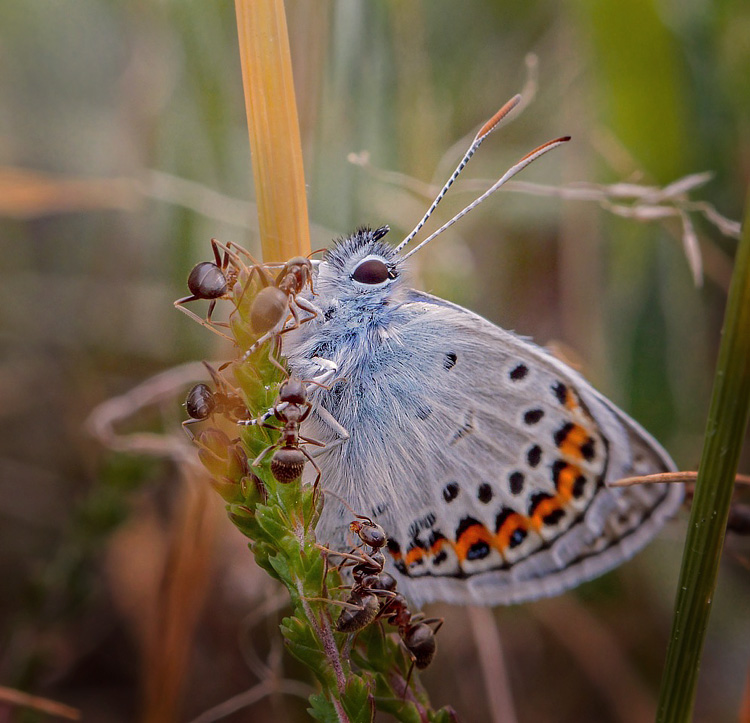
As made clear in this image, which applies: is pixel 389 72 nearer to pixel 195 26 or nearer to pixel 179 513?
pixel 195 26

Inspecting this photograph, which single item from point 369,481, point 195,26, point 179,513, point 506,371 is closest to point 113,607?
point 179,513

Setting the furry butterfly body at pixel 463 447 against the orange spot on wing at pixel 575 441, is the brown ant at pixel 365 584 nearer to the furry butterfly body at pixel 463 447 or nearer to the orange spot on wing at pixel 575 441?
the furry butterfly body at pixel 463 447

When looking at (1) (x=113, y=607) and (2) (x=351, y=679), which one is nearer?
(2) (x=351, y=679)

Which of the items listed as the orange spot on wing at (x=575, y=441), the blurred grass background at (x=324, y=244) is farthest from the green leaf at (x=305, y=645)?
the blurred grass background at (x=324, y=244)

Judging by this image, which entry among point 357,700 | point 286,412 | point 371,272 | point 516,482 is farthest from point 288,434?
point 516,482

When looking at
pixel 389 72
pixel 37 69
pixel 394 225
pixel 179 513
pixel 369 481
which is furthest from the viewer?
pixel 37 69

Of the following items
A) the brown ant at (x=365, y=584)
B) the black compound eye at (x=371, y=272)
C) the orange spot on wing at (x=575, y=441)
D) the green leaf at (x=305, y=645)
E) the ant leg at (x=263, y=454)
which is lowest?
the green leaf at (x=305, y=645)

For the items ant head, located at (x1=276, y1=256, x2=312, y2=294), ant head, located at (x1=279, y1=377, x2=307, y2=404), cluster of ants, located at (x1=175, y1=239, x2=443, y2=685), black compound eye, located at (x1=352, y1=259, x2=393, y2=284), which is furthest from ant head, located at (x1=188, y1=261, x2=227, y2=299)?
black compound eye, located at (x1=352, y1=259, x2=393, y2=284)

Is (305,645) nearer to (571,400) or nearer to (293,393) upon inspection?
(293,393)
